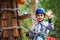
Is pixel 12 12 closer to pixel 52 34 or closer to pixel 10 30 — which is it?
pixel 10 30

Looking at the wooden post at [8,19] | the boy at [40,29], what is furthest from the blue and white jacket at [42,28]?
the wooden post at [8,19]

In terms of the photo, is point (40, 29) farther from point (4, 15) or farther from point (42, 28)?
point (4, 15)

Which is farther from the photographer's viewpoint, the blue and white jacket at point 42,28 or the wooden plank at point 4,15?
the blue and white jacket at point 42,28

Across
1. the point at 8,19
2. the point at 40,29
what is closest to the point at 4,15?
the point at 8,19

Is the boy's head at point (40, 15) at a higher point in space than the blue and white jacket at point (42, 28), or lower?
higher

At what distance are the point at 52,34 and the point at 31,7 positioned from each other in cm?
243

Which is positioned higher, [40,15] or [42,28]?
[40,15]

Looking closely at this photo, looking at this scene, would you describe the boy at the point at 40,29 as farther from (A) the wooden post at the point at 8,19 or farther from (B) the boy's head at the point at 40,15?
(A) the wooden post at the point at 8,19

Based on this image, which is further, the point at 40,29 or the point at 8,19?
the point at 40,29

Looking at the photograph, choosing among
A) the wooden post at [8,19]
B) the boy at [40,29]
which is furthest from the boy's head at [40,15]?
the wooden post at [8,19]

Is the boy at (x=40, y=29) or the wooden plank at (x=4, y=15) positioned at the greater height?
the wooden plank at (x=4, y=15)

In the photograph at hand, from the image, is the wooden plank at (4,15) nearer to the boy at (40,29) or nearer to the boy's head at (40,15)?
the boy at (40,29)

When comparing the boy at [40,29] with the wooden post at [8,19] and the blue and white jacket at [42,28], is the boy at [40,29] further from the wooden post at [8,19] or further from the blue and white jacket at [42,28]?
the wooden post at [8,19]

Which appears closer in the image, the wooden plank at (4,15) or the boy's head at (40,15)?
the wooden plank at (4,15)
